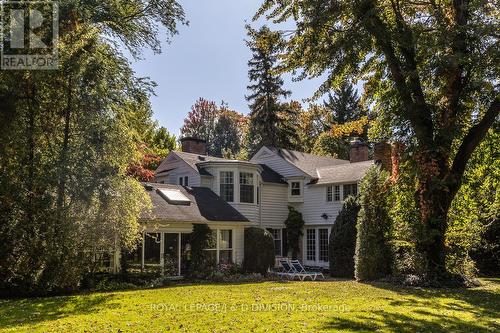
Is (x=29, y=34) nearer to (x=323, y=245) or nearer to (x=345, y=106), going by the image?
(x=323, y=245)

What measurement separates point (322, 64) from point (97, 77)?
26.2ft

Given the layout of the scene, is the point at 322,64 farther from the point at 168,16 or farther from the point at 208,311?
the point at 208,311

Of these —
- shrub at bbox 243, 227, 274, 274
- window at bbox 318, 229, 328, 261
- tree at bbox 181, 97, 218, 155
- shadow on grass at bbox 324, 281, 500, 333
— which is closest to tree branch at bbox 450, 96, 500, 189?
shadow on grass at bbox 324, 281, 500, 333

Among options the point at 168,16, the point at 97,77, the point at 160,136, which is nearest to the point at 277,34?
the point at 168,16

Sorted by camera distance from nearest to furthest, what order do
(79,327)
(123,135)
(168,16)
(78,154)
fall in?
(79,327)
(78,154)
(123,135)
(168,16)

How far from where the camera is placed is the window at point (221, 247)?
69.9 ft

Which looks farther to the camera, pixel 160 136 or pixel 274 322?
pixel 160 136

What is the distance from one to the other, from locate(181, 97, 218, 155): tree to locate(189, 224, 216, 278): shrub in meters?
44.5

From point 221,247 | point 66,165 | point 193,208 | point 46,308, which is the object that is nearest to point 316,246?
point 221,247

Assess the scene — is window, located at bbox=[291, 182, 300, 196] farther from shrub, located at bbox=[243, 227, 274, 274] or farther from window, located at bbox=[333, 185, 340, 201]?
shrub, located at bbox=[243, 227, 274, 274]

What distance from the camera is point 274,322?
923cm

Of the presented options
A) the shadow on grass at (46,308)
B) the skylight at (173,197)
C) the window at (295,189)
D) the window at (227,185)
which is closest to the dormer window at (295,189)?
the window at (295,189)

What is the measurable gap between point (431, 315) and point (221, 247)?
42.1 feet

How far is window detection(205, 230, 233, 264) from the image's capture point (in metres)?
21.3
